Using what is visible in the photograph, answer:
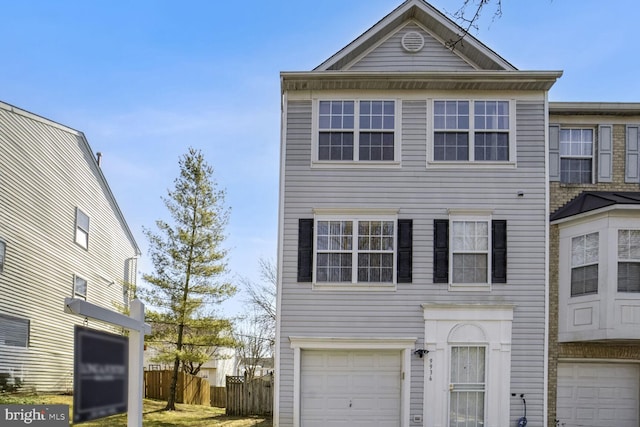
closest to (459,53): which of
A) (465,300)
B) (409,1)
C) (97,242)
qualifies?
(409,1)

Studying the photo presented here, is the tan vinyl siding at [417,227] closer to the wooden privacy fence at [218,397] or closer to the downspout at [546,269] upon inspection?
the downspout at [546,269]

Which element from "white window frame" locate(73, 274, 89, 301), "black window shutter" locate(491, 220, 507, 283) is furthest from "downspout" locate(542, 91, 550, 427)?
"white window frame" locate(73, 274, 89, 301)

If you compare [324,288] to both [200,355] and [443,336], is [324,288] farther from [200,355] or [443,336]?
[200,355]

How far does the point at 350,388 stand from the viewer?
14.2 m

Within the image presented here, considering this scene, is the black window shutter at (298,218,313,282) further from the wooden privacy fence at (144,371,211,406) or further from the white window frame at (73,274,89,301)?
the wooden privacy fence at (144,371,211,406)

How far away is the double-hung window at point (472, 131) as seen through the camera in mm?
14516

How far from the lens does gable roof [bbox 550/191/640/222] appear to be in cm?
1375

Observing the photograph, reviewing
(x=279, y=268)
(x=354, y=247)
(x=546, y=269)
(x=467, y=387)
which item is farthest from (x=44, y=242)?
(x=546, y=269)

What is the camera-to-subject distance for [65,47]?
1712 centimetres

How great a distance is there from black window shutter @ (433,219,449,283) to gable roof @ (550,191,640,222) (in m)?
2.57

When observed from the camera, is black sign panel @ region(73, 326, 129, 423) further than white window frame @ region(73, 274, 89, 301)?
No

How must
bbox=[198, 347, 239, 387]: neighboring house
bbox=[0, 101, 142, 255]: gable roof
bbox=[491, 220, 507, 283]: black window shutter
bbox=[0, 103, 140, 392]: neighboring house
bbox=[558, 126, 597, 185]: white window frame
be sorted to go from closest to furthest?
bbox=[491, 220, 507, 283]: black window shutter
bbox=[558, 126, 597, 185]: white window frame
bbox=[0, 103, 140, 392]: neighboring house
bbox=[0, 101, 142, 255]: gable roof
bbox=[198, 347, 239, 387]: neighboring house

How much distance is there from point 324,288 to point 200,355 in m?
9.44

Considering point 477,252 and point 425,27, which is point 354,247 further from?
point 425,27
